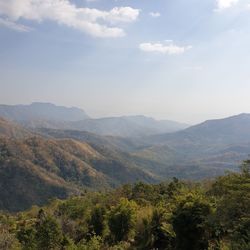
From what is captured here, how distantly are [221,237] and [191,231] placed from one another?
2595mm

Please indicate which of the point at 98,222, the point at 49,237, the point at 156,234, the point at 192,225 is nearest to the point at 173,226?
the point at 192,225

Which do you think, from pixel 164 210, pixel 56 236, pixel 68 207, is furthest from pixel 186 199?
pixel 68 207

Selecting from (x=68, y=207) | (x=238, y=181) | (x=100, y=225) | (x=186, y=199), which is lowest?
(x=68, y=207)

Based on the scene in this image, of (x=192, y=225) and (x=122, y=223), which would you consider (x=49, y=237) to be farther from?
(x=192, y=225)

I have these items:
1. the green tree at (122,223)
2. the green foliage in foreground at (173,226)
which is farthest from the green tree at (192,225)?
the green tree at (122,223)

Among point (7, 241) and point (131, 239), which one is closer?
point (7, 241)

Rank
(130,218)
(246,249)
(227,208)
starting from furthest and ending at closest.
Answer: (130,218) < (227,208) < (246,249)

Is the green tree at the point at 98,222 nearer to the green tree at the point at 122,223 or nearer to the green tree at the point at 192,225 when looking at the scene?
the green tree at the point at 122,223

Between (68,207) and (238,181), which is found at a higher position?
(238,181)

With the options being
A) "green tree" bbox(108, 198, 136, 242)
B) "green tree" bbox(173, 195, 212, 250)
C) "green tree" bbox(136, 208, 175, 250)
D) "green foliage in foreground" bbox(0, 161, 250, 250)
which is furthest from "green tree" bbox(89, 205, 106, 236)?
"green tree" bbox(173, 195, 212, 250)

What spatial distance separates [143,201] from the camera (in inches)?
2645

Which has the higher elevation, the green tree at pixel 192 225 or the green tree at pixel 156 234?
the green tree at pixel 192 225

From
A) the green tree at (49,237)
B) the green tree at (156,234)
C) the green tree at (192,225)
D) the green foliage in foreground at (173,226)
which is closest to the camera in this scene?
the green foliage in foreground at (173,226)

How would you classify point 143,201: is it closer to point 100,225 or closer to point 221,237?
point 100,225
